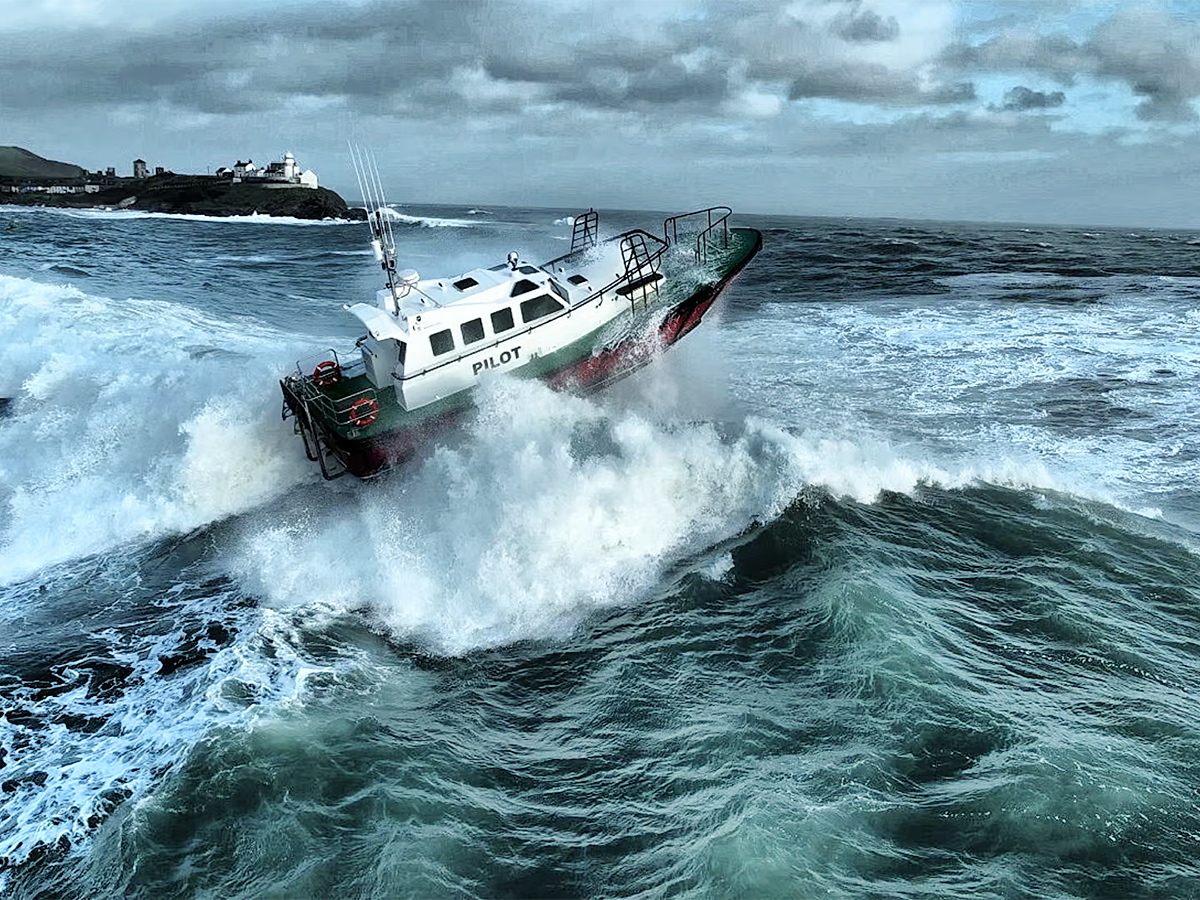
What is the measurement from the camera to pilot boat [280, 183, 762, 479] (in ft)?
43.8

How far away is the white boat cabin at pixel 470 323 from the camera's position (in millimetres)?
13398

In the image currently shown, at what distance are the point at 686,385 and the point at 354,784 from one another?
40.2 feet

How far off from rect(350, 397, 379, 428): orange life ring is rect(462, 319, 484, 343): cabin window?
197cm

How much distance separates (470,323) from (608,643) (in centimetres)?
663

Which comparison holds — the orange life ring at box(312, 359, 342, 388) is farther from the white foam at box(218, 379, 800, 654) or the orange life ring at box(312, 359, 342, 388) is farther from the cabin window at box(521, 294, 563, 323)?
the cabin window at box(521, 294, 563, 323)

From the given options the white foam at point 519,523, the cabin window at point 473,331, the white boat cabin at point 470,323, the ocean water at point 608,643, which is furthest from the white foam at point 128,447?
the cabin window at point 473,331

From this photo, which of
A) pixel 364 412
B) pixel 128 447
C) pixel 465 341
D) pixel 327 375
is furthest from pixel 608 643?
pixel 128 447

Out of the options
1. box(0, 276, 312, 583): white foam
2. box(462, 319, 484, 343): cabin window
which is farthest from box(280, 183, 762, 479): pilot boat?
box(0, 276, 312, 583): white foam

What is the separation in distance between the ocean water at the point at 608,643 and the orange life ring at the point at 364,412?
120cm

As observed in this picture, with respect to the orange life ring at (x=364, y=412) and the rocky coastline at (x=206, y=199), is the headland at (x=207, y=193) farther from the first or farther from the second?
the orange life ring at (x=364, y=412)

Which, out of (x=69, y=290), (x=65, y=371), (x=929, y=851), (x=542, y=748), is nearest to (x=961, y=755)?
(x=929, y=851)

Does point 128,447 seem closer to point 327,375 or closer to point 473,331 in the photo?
point 327,375

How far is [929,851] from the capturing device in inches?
257

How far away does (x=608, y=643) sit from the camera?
968 centimetres
